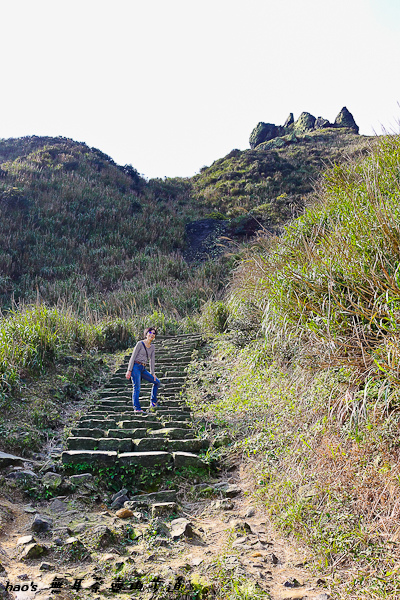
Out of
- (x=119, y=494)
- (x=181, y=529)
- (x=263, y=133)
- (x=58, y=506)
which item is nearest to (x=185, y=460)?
(x=119, y=494)

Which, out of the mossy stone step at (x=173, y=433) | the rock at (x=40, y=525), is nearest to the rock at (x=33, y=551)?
the rock at (x=40, y=525)

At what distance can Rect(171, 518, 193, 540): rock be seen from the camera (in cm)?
337

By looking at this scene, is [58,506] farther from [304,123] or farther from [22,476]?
[304,123]

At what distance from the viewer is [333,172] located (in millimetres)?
7152

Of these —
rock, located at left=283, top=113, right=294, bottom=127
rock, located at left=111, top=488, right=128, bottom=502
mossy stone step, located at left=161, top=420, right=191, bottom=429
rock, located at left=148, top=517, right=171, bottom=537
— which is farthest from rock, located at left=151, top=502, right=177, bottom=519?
rock, located at left=283, top=113, right=294, bottom=127

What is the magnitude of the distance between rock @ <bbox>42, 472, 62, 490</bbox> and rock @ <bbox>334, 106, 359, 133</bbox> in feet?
148

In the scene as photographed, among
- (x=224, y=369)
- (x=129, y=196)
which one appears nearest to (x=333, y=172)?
(x=224, y=369)

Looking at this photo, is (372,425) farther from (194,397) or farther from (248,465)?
(194,397)

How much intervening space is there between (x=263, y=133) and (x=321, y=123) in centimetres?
628

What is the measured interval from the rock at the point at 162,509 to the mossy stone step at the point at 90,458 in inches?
36.0

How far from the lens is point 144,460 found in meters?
4.55

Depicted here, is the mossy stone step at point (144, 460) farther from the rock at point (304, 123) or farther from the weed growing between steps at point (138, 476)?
the rock at point (304, 123)

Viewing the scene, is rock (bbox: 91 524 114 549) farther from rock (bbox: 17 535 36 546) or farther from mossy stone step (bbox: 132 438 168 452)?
mossy stone step (bbox: 132 438 168 452)

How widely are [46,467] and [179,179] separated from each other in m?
33.0
